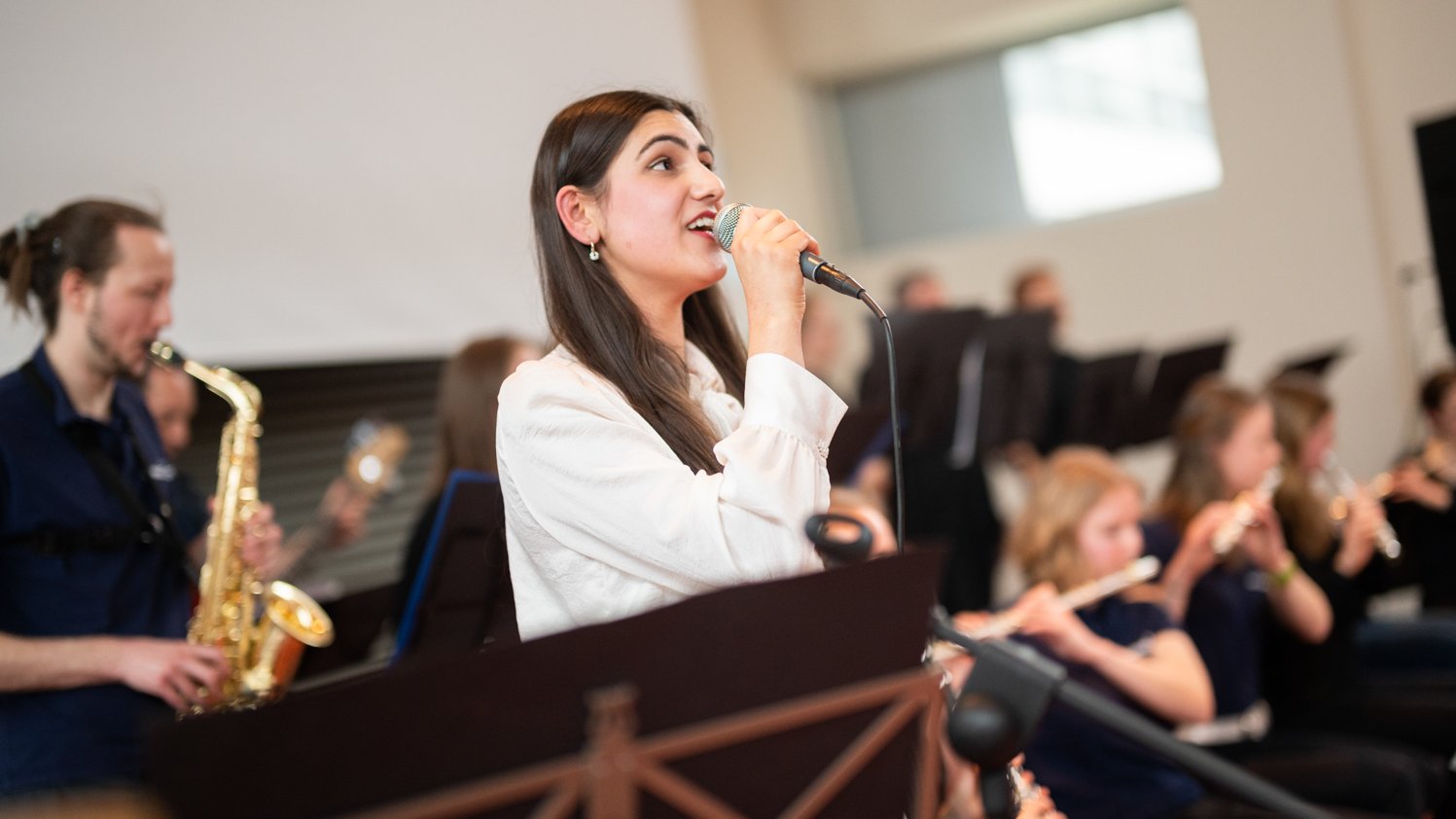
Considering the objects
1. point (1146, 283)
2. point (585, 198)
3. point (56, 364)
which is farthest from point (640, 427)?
point (1146, 283)

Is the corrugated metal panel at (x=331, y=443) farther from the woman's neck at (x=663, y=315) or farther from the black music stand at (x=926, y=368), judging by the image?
the woman's neck at (x=663, y=315)

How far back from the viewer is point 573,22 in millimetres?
4594

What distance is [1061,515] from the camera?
2.82 m

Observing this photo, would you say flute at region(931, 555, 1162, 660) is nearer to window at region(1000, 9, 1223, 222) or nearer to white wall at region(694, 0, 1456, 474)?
white wall at region(694, 0, 1456, 474)

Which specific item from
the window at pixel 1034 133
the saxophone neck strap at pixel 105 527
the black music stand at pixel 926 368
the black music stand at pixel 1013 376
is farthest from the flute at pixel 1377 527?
the saxophone neck strap at pixel 105 527

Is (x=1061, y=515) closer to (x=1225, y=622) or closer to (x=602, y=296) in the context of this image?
(x=1225, y=622)

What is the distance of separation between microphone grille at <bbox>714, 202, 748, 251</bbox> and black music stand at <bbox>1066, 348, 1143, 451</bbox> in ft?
11.4

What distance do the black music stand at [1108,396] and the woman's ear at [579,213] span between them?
3470 mm

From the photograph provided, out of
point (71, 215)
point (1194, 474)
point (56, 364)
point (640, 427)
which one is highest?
point (71, 215)

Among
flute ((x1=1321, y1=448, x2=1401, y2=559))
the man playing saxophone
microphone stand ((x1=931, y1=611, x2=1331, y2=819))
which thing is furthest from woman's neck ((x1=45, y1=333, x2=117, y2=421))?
flute ((x1=1321, y1=448, x2=1401, y2=559))

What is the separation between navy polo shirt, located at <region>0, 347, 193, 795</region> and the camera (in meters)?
1.96

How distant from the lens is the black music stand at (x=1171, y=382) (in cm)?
438

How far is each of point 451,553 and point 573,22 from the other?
300cm

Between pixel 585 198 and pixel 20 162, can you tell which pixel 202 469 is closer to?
pixel 20 162
